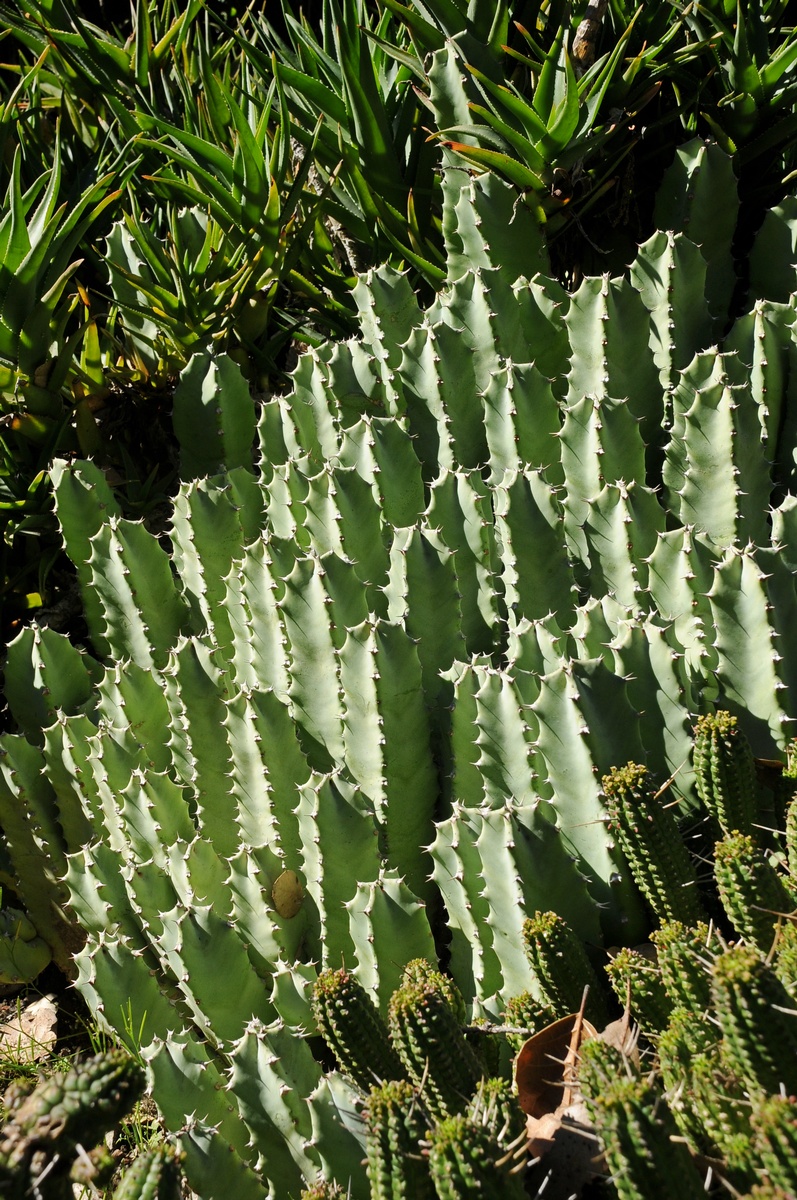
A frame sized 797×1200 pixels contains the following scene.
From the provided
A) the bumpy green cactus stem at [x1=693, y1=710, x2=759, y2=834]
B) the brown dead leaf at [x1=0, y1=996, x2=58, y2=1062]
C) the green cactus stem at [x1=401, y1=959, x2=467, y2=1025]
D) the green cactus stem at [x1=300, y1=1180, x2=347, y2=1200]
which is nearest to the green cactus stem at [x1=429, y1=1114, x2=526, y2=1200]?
the green cactus stem at [x1=300, y1=1180, x2=347, y2=1200]

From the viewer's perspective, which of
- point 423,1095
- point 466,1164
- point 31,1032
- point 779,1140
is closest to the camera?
point 779,1140

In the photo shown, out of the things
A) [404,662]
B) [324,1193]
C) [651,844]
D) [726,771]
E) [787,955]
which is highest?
[404,662]

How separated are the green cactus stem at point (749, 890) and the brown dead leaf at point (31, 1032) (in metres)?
1.96

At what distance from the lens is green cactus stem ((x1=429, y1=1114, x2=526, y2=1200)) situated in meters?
1.32

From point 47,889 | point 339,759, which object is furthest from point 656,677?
point 47,889

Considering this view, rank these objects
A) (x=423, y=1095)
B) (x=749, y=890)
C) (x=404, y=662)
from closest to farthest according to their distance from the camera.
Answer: (x=423, y=1095), (x=749, y=890), (x=404, y=662)

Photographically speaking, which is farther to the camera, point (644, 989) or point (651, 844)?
point (651, 844)

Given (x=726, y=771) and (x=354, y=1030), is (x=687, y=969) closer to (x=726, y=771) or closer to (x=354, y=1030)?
(x=726, y=771)

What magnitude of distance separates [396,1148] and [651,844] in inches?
28.0

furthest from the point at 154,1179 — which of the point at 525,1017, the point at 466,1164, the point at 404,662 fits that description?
the point at 404,662

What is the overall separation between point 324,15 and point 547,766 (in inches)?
128

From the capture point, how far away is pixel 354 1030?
1686 millimetres

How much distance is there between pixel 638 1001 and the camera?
1732 mm

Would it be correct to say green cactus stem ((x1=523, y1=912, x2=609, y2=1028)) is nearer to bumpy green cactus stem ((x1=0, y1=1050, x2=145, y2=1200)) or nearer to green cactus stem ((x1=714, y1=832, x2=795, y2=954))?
green cactus stem ((x1=714, y1=832, x2=795, y2=954))
